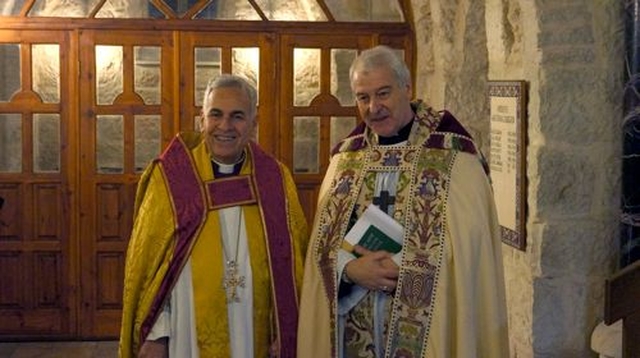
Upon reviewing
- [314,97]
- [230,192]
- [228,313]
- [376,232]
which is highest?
[314,97]

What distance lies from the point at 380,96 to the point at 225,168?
0.59m

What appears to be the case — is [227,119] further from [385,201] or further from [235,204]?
[385,201]

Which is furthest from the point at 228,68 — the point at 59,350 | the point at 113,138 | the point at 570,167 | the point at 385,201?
the point at 385,201

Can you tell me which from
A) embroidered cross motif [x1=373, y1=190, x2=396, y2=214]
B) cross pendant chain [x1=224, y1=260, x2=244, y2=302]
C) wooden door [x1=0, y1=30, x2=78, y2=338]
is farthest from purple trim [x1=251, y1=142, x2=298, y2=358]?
wooden door [x1=0, y1=30, x2=78, y2=338]

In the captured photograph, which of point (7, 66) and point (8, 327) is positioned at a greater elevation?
point (7, 66)

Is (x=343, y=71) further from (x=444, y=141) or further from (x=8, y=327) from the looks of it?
(x=444, y=141)

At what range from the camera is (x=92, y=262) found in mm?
5914

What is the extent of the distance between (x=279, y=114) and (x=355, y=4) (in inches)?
31.9

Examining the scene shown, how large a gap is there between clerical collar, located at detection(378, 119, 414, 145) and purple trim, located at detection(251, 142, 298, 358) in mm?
390

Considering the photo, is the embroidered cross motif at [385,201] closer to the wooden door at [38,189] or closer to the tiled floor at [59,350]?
the tiled floor at [59,350]

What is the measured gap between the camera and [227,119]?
2902 mm

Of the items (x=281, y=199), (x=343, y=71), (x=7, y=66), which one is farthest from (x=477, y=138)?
(x=7, y=66)

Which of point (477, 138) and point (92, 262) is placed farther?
point (92, 262)

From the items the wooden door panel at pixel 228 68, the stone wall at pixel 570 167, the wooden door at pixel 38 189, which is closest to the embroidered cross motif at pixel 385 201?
the stone wall at pixel 570 167
